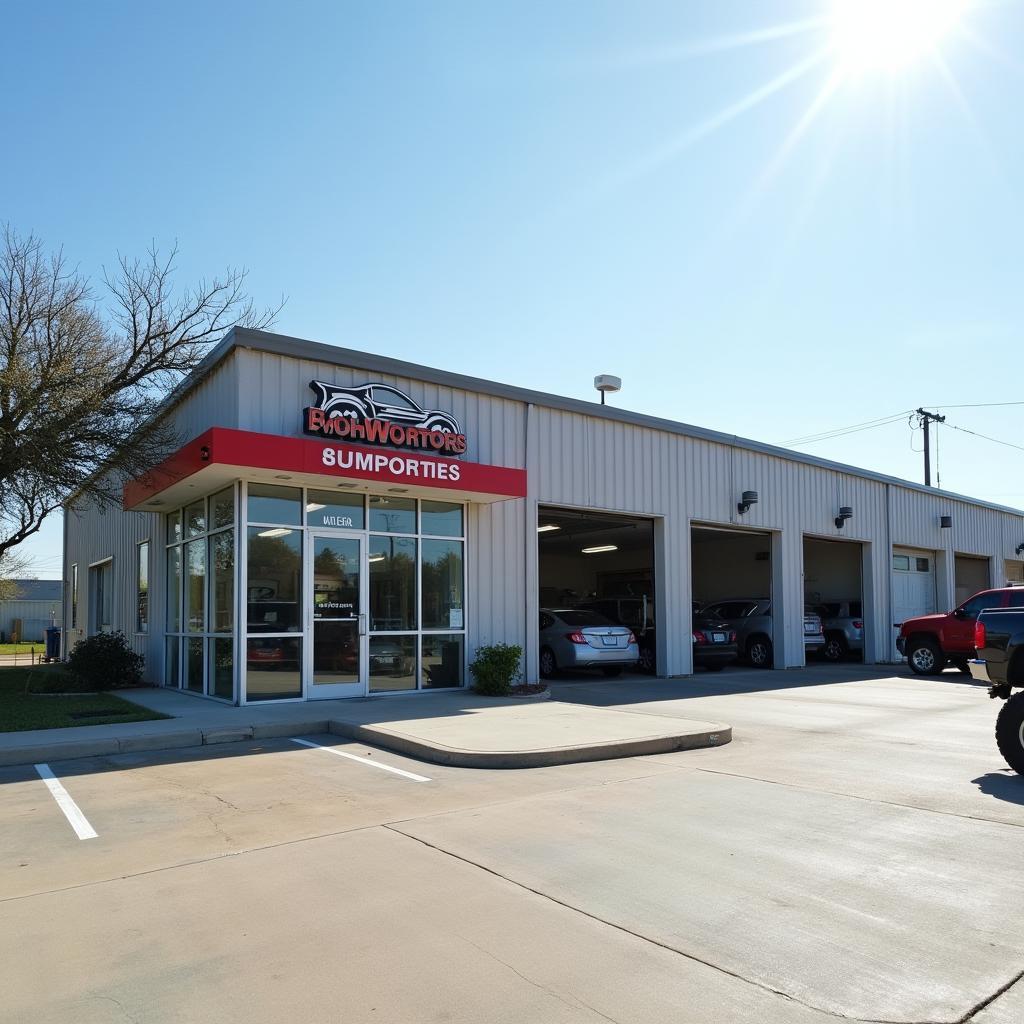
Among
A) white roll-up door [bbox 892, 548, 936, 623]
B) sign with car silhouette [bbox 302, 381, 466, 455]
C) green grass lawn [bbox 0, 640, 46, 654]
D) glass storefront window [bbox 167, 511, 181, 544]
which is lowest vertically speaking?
green grass lawn [bbox 0, 640, 46, 654]

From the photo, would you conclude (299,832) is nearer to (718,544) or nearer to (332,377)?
(332,377)

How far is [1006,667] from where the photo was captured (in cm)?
827

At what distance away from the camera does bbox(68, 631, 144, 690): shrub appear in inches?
622

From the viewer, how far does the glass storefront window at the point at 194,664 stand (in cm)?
1437

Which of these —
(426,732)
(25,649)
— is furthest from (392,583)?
(25,649)

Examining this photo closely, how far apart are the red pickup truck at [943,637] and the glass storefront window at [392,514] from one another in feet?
37.1

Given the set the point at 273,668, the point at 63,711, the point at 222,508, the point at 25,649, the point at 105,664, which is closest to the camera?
the point at 63,711

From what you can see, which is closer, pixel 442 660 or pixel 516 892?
pixel 516 892

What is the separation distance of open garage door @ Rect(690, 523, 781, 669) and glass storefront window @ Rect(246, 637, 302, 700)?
1016 cm

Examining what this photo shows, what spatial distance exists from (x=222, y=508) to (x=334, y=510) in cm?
173

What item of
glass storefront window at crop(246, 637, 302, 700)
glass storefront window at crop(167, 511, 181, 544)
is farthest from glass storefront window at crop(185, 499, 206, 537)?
glass storefront window at crop(246, 637, 302, 700)

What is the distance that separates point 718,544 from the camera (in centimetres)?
2905

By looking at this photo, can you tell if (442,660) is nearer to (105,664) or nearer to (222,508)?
(222,508)

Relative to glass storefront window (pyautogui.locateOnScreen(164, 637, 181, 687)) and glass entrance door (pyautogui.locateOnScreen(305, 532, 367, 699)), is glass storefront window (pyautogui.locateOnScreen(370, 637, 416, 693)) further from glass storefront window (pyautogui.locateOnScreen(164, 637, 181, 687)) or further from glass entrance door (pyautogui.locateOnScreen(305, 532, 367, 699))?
glass storefront window (pyautogui.locateOnScreen(164, 637, 181, 687))
